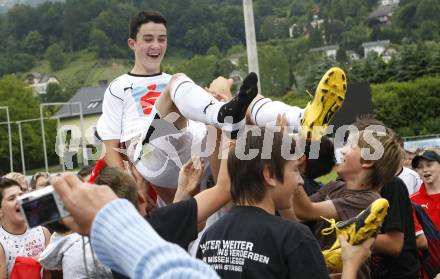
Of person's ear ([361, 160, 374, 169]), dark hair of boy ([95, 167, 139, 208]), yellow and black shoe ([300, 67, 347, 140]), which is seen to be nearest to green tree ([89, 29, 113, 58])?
yellow and black shoe ([300, 67, 347, 140])

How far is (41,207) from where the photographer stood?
1683mm

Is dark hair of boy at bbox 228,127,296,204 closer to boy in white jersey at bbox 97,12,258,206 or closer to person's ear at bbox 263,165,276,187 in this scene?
person's ear at bbox 263,165,276,187

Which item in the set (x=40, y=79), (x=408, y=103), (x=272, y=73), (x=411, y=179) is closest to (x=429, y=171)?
(x=411, y=179)

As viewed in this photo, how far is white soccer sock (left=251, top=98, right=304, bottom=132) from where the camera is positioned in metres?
4.17

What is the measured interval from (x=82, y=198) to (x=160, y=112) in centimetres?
290

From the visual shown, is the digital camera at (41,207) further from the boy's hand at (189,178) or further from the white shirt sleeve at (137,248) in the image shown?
the boy's hand at (189,178)

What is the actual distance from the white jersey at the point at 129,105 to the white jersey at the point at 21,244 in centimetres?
98

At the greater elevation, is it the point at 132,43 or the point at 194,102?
the point at 132,43

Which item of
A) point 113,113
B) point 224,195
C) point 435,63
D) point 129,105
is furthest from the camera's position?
point 435,63

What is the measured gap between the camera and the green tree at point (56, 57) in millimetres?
132375

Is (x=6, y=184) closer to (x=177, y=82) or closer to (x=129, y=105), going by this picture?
(x=129, y=105)

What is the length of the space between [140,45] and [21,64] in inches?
5155

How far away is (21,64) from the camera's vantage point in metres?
131

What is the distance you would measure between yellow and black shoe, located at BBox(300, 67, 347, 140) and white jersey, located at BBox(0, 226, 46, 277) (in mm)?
2530
